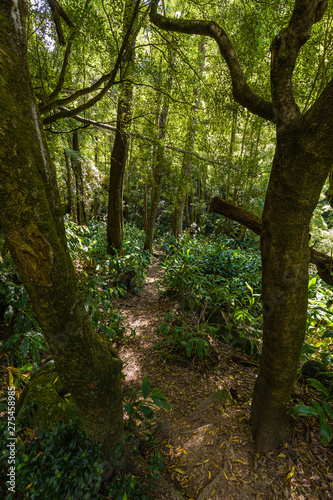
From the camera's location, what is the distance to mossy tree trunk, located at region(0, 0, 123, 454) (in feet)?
2.87

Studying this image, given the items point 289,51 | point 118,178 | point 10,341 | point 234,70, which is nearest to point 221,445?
point 10,341

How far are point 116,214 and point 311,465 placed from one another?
4597mm

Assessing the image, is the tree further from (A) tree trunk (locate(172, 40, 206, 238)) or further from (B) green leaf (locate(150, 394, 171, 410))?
(A) tree trunk (locate(172, 40, 206, 238))

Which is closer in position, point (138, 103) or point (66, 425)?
point (66, 425)

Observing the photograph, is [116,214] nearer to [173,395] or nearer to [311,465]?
[173,395]

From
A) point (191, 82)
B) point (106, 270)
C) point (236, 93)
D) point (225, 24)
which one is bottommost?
point (106, 270)

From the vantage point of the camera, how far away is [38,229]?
3.23ft

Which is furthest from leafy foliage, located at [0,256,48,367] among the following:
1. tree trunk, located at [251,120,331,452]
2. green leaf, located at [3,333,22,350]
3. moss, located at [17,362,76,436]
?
tree trunk, located at [251,120,331,452]

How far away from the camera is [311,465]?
1.63m

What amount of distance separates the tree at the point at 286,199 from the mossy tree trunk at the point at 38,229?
119cm

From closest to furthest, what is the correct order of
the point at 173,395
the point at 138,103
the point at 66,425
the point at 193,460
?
the point at 66,425
the point at 193,460
the point at 173,395
the point at 138,103

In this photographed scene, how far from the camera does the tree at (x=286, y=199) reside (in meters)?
1.23

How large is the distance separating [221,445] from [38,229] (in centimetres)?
217

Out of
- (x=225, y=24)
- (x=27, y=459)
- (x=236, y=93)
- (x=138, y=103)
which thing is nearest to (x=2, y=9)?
(x=236, y=93)
